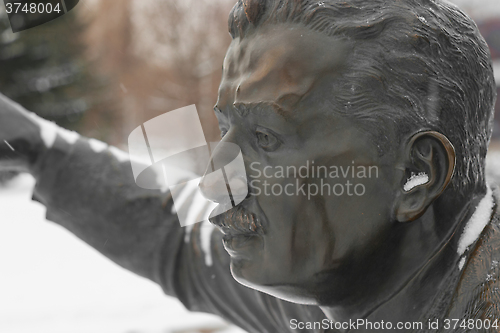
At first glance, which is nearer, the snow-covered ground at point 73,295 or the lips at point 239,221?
the lips at point 239,221

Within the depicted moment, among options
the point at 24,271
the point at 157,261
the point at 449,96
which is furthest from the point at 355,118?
the point at 24,271

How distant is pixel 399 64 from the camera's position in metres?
0.68

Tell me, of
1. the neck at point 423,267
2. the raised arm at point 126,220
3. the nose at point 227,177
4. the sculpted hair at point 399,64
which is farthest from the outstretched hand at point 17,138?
the neck at point 423,267

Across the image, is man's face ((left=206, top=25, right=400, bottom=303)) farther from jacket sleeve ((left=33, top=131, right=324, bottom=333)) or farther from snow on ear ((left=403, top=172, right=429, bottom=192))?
jacket sleeve ((left=33, top=131, right=324, bottom=333))

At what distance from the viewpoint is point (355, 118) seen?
685mm

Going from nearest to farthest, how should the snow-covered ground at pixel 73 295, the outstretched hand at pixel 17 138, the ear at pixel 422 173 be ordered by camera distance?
the ear at pixel 422 173 < the outstretched hand at pixel 17 138 < the snow-covered ground at pixel 73 295

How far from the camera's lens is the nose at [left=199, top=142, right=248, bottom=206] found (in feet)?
2.44

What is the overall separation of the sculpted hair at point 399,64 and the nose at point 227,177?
0.55 feet

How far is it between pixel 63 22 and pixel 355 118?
29.6ft

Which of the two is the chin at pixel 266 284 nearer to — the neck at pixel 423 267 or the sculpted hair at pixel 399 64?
the neck at pixel 423 267

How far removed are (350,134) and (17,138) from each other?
75 centimetres

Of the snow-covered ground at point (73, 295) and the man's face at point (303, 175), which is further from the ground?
the man's face at point (303, 175)

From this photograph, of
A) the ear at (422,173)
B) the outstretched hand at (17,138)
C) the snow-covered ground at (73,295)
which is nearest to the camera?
the ear at (422,173)

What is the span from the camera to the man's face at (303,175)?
689mm
